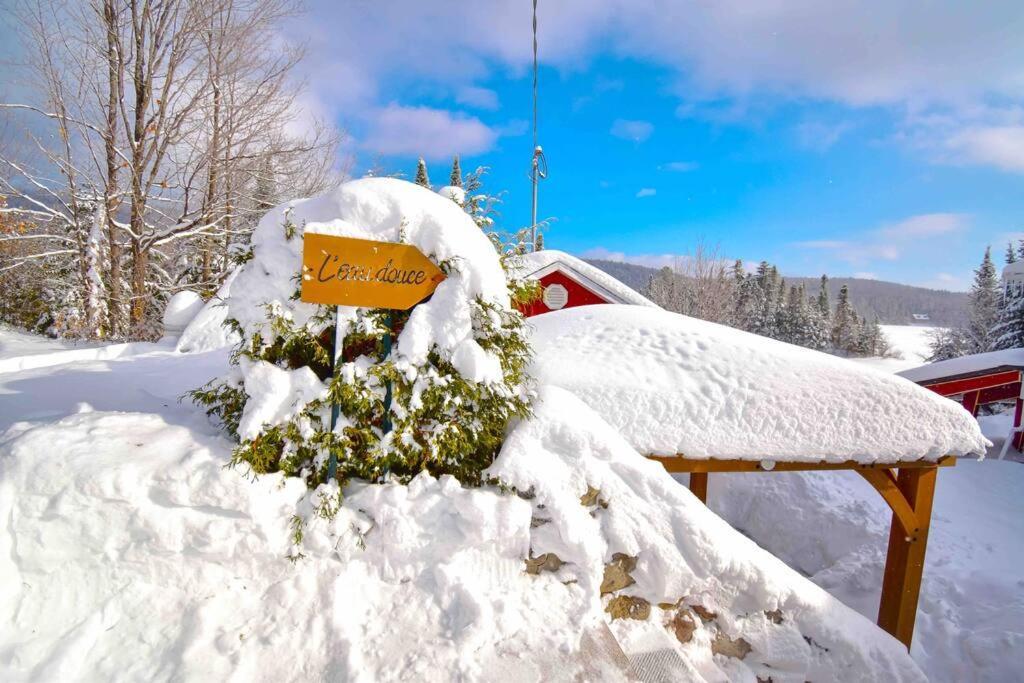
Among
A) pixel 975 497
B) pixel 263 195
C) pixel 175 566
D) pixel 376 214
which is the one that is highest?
pixel 263 195

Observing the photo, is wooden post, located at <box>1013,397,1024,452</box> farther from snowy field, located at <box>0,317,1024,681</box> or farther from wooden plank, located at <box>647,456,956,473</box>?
snowy field, located at <box>0,317,1024,681</box>

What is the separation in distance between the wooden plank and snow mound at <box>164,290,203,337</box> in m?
9.10

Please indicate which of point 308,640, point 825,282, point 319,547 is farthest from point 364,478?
point 825,282

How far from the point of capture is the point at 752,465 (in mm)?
3459

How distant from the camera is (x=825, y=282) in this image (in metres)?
51.9

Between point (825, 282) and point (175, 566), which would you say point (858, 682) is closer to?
point (175, 566)

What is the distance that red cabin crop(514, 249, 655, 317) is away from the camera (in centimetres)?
861

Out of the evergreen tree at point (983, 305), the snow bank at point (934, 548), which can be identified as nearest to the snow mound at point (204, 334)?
the snow bank at point (934, 548)

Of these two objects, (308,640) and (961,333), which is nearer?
(308,640)

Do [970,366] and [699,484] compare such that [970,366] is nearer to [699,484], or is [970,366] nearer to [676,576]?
[699,484]

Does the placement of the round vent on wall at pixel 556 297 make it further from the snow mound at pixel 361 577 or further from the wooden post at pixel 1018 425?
the wooden post at pixel 1018 425

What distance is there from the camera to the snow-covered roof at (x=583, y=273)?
850cm

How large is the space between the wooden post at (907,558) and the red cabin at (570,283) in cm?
513

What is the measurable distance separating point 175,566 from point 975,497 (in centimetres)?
1130
